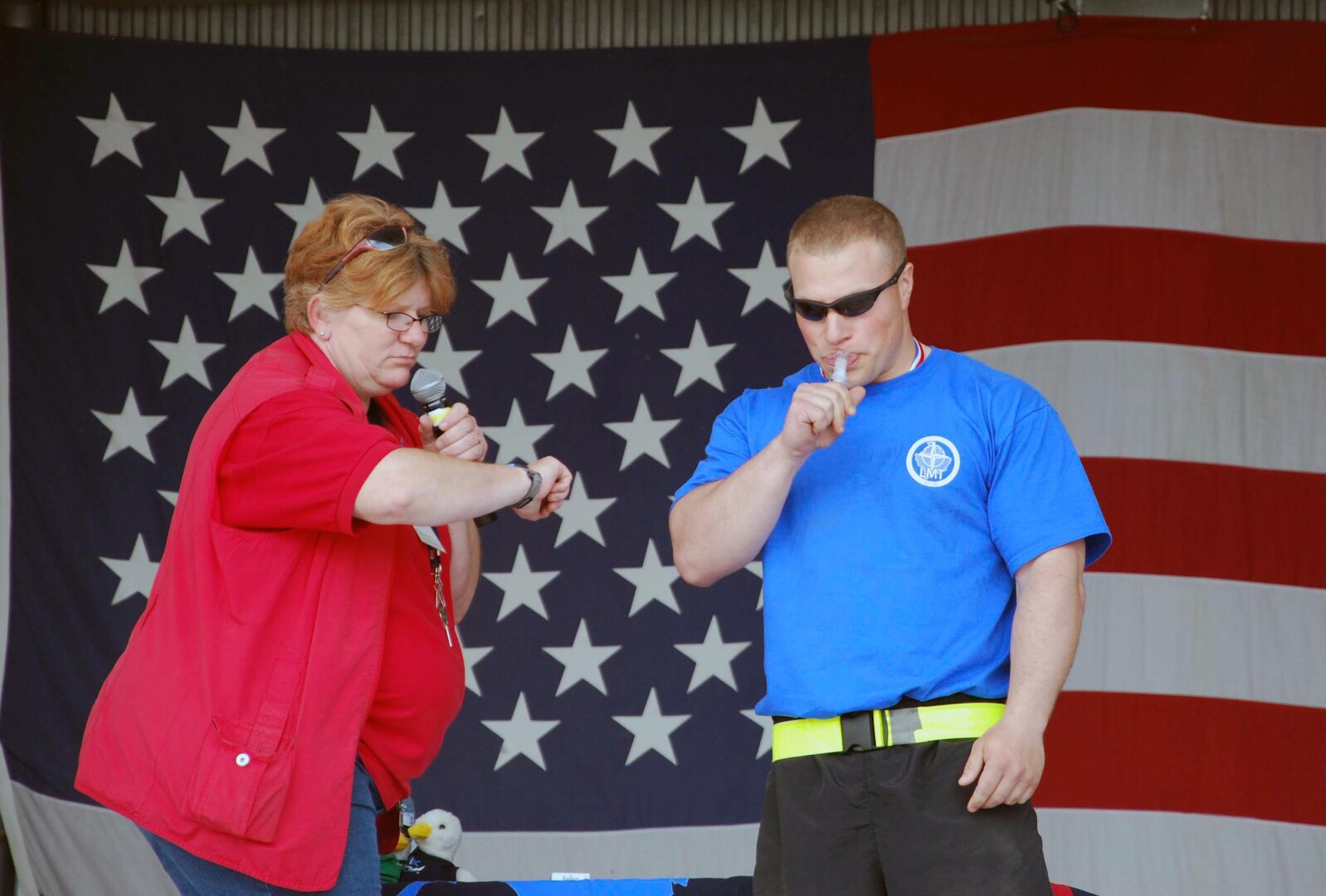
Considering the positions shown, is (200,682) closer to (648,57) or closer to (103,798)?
(103,798)

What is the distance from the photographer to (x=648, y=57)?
438 centimetres

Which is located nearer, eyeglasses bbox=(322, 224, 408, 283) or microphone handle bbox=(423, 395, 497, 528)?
eyeglasses bbox=(322, 224, 408, 283)

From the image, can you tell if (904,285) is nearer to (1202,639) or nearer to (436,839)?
(436,839)

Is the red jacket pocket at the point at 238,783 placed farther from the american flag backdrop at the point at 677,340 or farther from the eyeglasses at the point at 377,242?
the american flag backdrop at the point at 677,340

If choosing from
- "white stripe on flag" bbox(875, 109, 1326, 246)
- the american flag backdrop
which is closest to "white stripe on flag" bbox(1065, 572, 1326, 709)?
the american flag backdrop

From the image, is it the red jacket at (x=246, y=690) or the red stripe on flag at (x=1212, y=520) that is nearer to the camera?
the red jacket at (x=246, y=690)

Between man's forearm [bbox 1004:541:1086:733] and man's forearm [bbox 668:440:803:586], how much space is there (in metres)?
0.32

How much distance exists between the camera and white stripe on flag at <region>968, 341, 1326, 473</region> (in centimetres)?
404

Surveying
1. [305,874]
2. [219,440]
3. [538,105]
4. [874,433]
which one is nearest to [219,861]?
[305,874]

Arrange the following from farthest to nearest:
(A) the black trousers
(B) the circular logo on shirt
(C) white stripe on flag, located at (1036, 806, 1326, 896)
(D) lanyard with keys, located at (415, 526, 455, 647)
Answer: (C) white stripe on flag, located at (1036, 806, 1326, 896)
(D) lanyard with keys, located at (415, 526, 455, 647)
(B) the circular logo on shirt
(A) the black trousers

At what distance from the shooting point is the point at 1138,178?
414 cm

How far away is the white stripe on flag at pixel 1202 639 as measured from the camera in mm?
3932

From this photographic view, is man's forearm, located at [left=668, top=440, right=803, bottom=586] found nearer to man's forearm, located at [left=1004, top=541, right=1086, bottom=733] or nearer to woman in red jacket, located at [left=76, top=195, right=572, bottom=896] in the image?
woman in red jacket, located at [left=76, top=195, right=572, bottom=896]

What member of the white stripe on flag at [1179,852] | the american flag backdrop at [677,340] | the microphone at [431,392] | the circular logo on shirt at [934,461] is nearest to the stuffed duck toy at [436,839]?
the american flag backdrop at [677,340]
